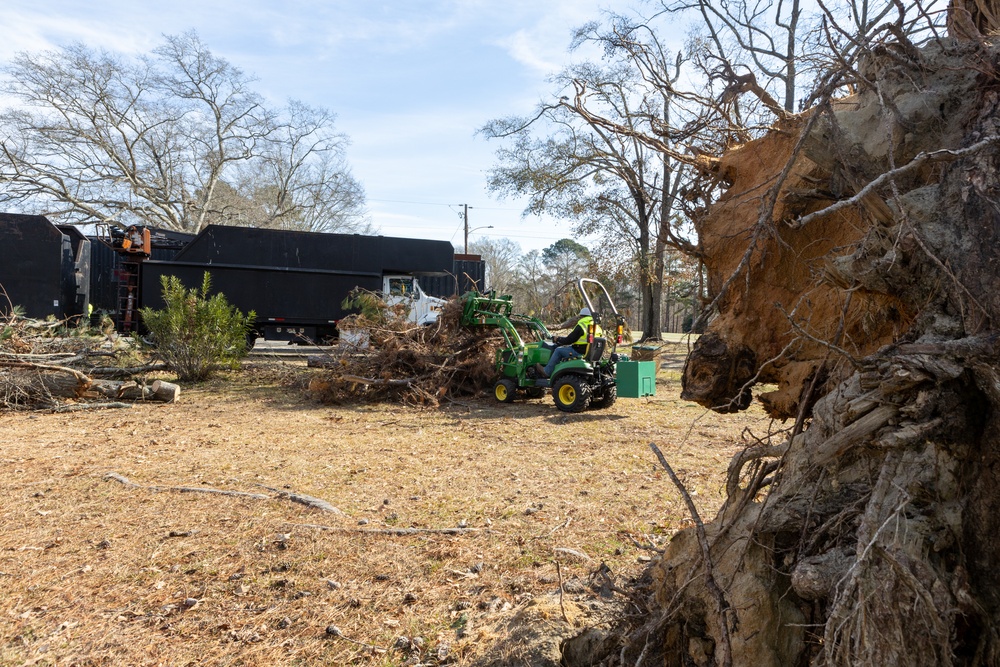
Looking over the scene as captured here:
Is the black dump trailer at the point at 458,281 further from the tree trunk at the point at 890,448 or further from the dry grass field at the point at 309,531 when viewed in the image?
the tree trunk at the point at 890,448

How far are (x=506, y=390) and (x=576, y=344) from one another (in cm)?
159

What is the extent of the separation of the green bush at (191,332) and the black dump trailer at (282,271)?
204 inches

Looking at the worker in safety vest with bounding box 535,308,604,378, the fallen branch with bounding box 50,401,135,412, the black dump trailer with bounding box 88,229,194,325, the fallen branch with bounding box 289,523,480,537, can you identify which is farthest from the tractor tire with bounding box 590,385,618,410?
the black dump trailer with bounding box 88,229,194,325

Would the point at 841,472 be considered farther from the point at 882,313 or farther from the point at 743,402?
the point at 743,402

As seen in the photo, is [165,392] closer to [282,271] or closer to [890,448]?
[282,271]

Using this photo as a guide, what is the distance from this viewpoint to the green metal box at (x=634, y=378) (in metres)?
9.66

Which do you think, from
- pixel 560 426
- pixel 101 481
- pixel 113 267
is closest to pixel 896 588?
pixel 101 481

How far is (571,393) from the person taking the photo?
10.1 m

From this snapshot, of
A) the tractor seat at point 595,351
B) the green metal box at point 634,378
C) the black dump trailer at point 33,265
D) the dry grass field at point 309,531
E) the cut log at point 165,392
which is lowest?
the dry grass field at point 309,531

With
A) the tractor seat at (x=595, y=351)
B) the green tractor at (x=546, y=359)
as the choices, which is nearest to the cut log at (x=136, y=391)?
the green tractor at (x=546, y=359)

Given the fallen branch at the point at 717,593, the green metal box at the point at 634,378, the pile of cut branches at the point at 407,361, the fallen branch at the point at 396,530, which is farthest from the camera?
the pile of cut branches at the point at 407,361

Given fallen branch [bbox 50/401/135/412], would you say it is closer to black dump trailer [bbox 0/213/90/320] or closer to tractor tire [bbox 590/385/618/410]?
tractor tire [bbox 590/385/618/410]

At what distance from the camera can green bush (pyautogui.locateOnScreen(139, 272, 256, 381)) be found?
11.7 m

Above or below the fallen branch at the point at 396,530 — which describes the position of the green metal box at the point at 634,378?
above
